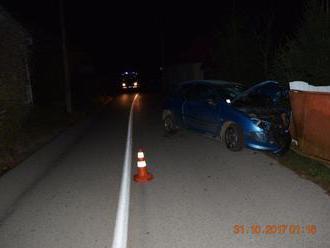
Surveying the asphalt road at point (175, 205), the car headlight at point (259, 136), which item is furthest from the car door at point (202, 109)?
the car headlight at point (259, 136)

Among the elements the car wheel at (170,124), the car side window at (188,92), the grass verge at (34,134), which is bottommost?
the grass verge at (34,134)

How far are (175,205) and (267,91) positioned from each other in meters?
5.19

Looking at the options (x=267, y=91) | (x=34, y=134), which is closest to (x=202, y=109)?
(x=267, y=91)

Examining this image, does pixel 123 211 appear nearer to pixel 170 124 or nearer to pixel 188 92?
pixel 188 92

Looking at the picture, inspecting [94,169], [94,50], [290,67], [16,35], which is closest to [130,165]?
[94,169]

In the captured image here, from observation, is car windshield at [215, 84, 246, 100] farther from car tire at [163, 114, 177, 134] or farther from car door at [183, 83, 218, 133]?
car tire at [163, 114, 177, 134]

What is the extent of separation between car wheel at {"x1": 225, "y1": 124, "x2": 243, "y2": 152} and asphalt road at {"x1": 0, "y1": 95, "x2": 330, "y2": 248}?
0.25m

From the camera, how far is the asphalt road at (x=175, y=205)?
16.1ft

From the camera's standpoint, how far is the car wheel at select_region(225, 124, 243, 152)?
9.67m

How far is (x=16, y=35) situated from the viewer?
1295 centimetres

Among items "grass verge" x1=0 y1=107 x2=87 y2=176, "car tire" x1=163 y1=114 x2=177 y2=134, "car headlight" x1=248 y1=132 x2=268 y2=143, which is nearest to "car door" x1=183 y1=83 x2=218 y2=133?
"car tire" x1=163 y1=114 x2=177 y2=134

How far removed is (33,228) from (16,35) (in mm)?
9207

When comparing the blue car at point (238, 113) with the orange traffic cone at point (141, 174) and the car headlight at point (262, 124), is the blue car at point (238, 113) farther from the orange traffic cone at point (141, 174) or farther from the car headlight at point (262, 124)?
the orange traffic cone at point (141, 174)

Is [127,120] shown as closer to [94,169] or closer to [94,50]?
[94,169]
